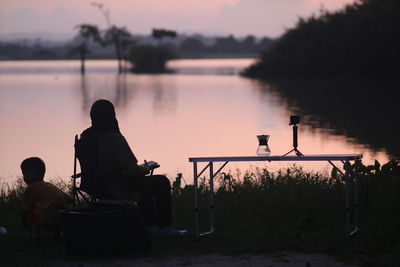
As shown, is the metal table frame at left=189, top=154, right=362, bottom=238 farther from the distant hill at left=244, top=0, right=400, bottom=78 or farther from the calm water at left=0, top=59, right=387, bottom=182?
the distant hill at left=244, top=0, right=400, bottom=78

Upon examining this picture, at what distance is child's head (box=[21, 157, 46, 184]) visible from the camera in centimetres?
716

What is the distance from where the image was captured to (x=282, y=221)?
7.95 meters

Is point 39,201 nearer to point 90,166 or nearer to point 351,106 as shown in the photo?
point 90,166

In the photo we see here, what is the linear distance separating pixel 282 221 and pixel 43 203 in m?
2.07

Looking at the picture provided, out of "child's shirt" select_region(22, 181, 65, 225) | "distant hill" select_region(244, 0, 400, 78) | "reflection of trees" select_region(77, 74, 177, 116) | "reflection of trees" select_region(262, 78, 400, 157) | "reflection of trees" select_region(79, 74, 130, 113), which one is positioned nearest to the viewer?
"child's shirt" select_region(22, 181, 65, 225)

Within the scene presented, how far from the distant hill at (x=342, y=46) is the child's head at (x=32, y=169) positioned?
3942 cm

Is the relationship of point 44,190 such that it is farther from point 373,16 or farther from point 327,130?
point 373,16

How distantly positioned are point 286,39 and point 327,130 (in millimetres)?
29968

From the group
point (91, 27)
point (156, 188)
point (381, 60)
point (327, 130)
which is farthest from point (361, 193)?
point (91, 27)

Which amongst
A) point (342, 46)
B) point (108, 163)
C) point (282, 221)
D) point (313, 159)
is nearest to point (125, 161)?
point (108, 163)

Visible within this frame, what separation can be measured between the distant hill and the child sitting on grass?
129ft

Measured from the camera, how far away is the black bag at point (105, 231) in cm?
661

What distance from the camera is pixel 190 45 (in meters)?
130

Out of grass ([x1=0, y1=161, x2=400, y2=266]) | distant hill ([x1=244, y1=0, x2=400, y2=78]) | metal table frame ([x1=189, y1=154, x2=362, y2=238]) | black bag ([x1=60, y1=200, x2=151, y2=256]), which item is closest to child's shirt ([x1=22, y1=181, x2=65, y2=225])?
grass ([x1=0, y1=161, x2=400, y2=266])
